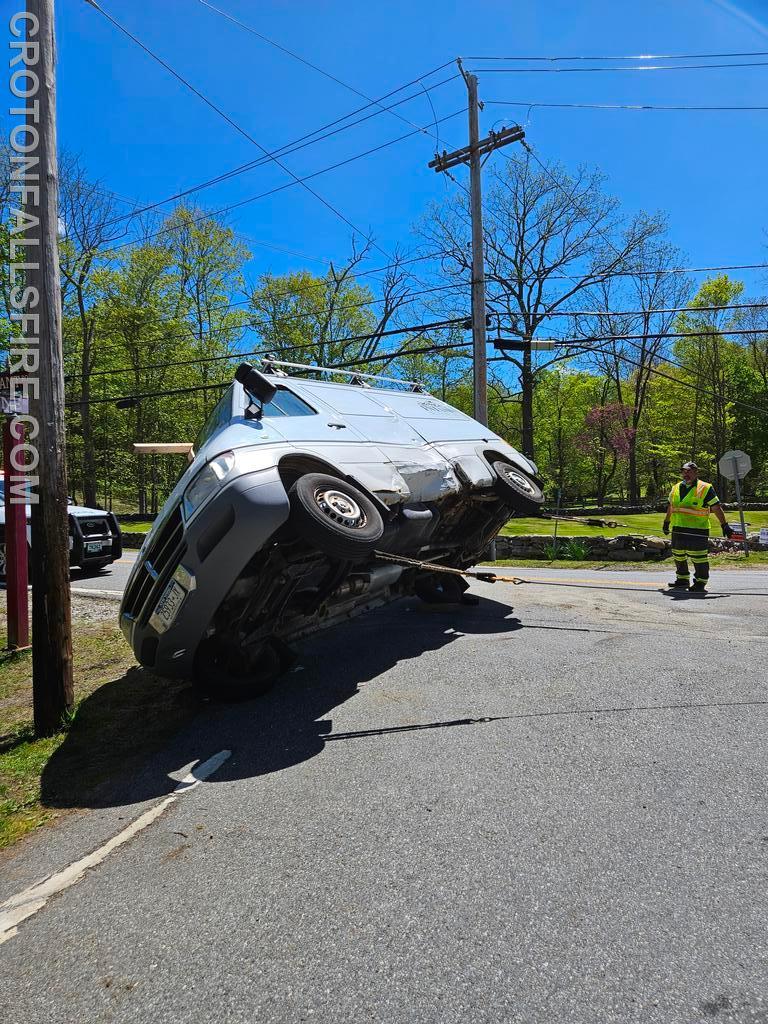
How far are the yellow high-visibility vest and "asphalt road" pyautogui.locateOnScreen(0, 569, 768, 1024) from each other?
13.8 feet

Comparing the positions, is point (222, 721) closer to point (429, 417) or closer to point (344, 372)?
point (429, 417)

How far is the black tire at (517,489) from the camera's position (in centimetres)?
612

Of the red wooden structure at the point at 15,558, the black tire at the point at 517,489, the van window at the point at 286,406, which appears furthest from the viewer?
the red wooden structure at the point at 15,558

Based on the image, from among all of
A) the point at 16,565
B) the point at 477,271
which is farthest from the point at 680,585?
the point at 477,271

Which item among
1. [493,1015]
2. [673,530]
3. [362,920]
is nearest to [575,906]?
[493,1015]

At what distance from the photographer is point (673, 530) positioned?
8844mm

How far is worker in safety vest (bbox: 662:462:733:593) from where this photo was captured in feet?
27.8

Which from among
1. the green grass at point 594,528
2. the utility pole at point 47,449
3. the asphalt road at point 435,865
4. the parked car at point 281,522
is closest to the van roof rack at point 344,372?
the parked car at point 281,522

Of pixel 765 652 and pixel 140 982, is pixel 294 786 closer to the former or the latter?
pixel 140 982

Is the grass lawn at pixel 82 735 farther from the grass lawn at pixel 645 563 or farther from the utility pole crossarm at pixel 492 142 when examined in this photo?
the utility pole crossarm at pixel 492 142

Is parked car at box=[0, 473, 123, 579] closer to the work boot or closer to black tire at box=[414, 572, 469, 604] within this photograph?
black tire at box=[414, 572, 469, 604]

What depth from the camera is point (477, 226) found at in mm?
14852

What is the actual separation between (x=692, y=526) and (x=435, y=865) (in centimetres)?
738

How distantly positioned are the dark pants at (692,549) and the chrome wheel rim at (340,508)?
6.03 meters
